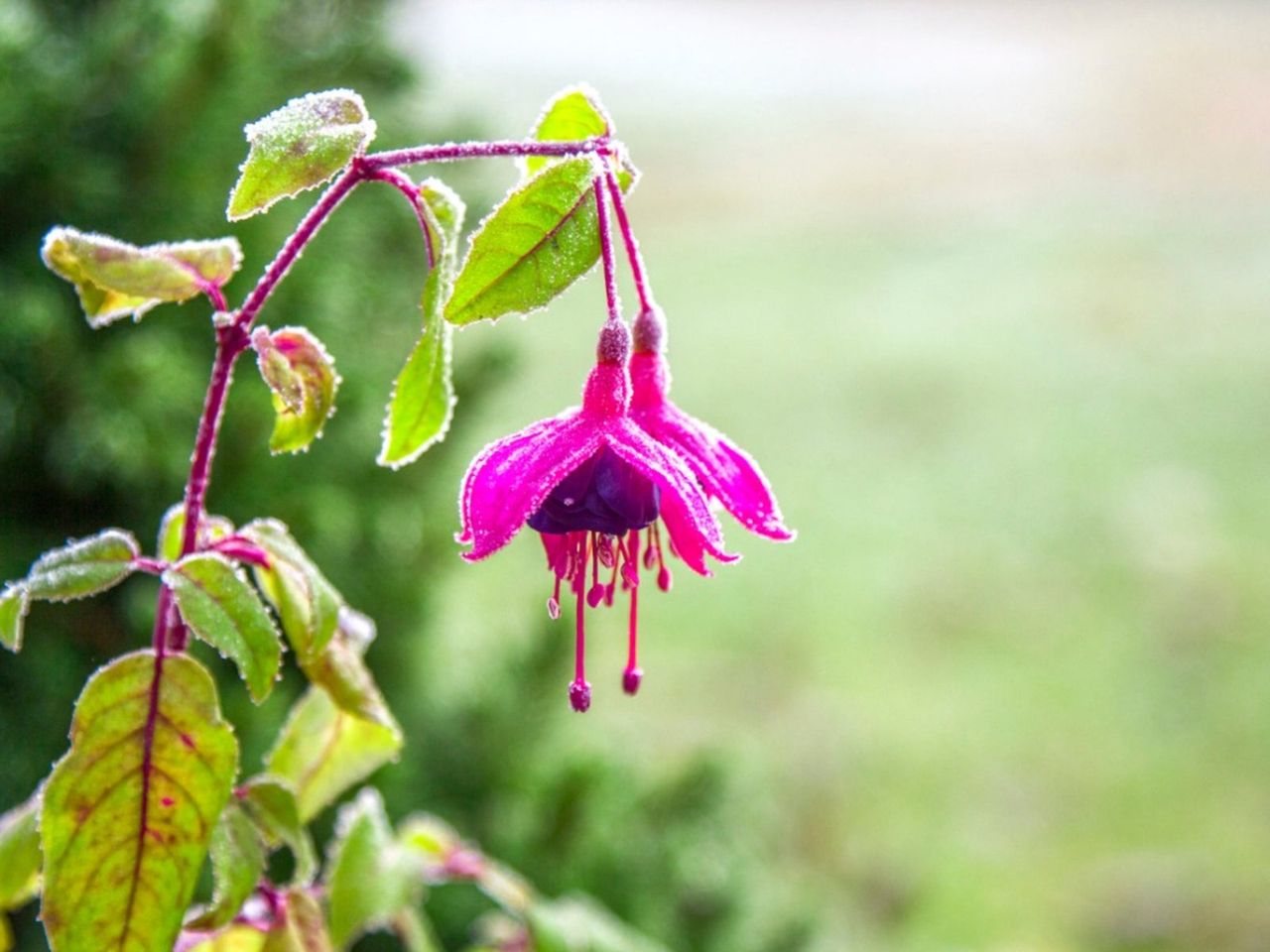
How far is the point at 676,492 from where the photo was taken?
507 millimetres

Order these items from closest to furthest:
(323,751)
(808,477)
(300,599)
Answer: (300,599) < (323,751) < (808,477)

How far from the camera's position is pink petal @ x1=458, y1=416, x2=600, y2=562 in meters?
0.50

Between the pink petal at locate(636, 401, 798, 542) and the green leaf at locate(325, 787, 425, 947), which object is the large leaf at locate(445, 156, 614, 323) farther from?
the green leaf at locate(325, 787, 425, 947)

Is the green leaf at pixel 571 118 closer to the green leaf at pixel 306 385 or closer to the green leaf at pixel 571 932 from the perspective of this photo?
the green leaf at pixel 306 385

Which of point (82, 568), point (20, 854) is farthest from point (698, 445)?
point (20, 854)

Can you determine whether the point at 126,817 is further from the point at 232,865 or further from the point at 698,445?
the point at 698,445

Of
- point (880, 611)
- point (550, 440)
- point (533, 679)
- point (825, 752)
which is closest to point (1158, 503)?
point (880, 611)

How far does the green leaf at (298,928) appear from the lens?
658mm

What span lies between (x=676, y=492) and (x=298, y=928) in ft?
1.02

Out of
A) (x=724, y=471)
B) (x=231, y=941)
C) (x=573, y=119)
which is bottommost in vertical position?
(x=231, y=941)

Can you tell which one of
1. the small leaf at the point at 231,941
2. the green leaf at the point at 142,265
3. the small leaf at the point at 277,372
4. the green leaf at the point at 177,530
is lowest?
the small leaf at the point at 231,941

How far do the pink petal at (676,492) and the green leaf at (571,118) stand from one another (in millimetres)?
130

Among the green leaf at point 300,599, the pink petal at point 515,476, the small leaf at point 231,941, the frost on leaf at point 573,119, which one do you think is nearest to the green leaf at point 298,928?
the small leaf at point 231,941

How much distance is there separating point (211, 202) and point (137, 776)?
0.78 metres
